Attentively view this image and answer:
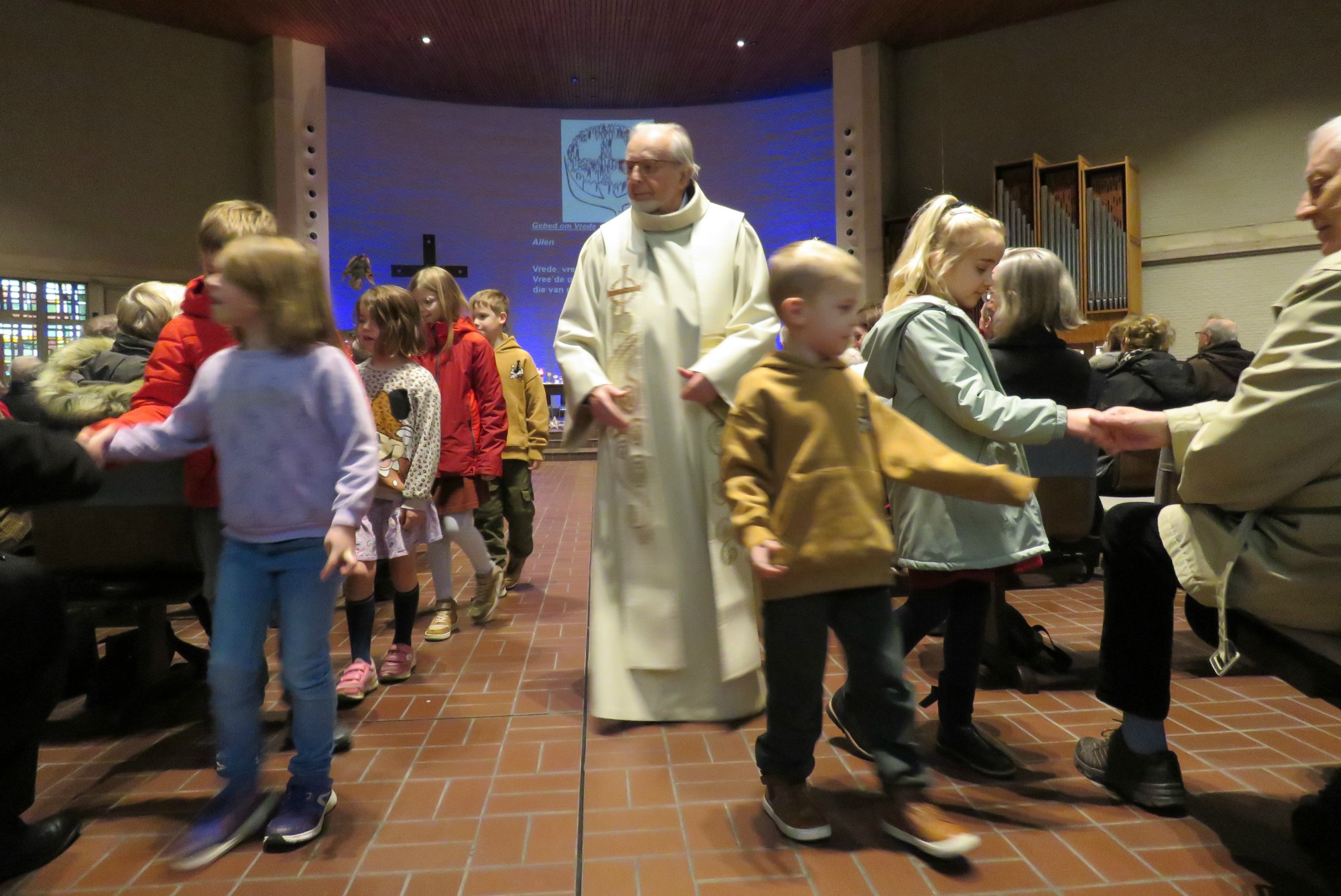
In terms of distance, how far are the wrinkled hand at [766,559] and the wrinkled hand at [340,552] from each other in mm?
893

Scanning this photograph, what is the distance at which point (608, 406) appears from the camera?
2785mm

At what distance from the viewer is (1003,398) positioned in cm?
234

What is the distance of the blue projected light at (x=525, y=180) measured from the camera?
49.2ft

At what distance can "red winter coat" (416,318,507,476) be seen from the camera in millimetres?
4070

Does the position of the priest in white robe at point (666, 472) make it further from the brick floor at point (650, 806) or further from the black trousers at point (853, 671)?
the black trousers at point (853, 671)

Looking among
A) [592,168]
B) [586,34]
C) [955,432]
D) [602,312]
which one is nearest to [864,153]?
[586,34]

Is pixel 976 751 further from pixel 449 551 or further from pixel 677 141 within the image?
pixel 449 551

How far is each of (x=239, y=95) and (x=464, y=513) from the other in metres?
10.9

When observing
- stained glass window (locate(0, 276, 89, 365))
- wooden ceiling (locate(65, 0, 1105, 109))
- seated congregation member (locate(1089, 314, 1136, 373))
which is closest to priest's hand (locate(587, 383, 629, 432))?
seated congregation member (locate(1089, 314, 1136, 373))

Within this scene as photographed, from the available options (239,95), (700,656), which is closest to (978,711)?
(700,656)

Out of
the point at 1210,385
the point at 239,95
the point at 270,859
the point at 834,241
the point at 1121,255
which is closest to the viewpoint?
the point at 270,859

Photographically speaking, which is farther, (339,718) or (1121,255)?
(1121,255)

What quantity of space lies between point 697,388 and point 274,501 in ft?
3.92

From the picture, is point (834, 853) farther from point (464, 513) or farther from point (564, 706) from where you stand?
point (464, 513)
